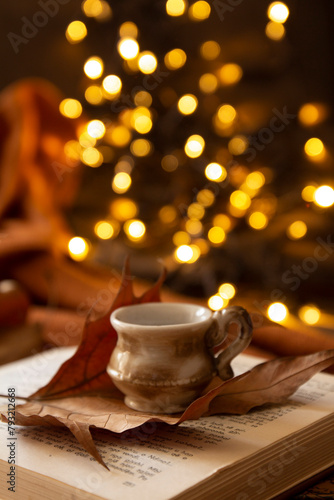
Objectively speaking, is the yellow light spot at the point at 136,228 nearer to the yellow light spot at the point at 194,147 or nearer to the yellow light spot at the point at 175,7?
the yellow light spot at the point at 194,147

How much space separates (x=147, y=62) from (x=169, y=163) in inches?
11.1

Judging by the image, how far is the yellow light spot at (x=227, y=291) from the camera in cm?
153

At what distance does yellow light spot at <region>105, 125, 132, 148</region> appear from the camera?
169cm

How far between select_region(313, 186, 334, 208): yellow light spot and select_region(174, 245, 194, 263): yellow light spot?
1.05 feet

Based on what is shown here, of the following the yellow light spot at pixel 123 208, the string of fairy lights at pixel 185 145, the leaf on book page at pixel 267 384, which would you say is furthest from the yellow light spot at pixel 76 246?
the leaf on book page at pixel 267 384

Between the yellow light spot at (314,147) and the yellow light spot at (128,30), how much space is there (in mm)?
579

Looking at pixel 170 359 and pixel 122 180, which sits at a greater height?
pixel 122 180

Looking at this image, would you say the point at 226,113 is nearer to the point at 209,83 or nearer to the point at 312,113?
the point at 209,83

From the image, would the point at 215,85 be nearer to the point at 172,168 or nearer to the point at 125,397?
the point at 172,168

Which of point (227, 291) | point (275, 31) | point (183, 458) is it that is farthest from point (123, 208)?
point (183, 458)

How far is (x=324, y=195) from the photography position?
1286 millimetres

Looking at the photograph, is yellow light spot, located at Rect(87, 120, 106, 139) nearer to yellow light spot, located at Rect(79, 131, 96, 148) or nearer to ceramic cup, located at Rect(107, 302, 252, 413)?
yellow light spot, located at Rect(79, 131, 96, 148)

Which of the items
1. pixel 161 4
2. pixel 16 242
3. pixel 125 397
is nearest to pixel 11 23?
pixel 161 4

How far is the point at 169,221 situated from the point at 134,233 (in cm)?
11
